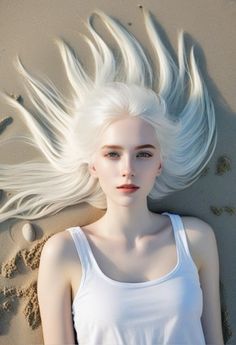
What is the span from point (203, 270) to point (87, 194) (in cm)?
42

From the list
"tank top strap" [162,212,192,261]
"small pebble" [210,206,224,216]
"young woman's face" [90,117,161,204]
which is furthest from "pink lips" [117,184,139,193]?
"small pebble" [210,206,224,216]

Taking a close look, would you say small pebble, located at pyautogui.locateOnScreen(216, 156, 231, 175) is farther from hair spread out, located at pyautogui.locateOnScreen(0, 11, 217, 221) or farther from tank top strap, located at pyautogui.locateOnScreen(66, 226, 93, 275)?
tank top strap, located at pyautogui.locateOnScreen(66, 226, 93, 275)

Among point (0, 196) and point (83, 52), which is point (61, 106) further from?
point (0, 196)

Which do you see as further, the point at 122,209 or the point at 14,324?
the point at 14,324

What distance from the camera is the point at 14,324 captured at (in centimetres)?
163

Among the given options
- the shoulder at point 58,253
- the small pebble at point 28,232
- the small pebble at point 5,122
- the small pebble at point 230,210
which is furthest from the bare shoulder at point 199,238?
the small pebble at point 5,122

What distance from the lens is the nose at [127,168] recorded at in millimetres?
1421

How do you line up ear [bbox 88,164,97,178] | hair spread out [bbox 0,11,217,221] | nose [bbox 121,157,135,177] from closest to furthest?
nose [bbox 121,157,135,177]
ear [bbox 88,164,97,178]
hair spread out [bbox 0,11,217,221]

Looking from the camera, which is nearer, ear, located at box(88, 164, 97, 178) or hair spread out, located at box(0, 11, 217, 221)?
ear, located at box(88, 164, 97, 178)

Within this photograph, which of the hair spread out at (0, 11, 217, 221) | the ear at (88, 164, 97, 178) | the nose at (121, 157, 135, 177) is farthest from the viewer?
the hair spread out at (0, 11, 217, 221)

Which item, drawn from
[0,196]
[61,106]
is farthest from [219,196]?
[0,196]

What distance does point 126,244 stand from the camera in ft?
5.03

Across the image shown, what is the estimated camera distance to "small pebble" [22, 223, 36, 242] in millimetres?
1639

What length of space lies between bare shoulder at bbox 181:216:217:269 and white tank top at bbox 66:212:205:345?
0.08 meters
